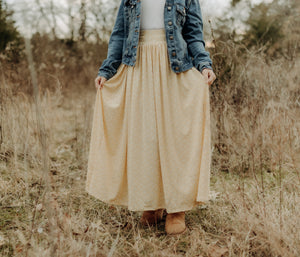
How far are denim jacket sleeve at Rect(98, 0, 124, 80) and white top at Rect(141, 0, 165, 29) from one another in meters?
0.20

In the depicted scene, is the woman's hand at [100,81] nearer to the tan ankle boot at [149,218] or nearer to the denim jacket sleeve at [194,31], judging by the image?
the denim jacket sleeve at [194,31]

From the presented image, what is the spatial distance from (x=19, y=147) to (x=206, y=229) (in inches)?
85.3

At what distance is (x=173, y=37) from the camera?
210cm

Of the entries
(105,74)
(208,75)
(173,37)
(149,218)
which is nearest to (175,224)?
(149,218)

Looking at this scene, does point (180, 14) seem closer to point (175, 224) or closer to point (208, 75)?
point (208, 75)

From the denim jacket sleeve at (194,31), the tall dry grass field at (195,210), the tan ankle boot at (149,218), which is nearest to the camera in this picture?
the tall dry grass field at (195,210)

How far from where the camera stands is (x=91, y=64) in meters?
7.73

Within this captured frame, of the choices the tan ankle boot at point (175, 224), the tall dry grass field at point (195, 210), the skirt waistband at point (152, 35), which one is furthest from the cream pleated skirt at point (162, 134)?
the tall dry grass field at point (195, 210)

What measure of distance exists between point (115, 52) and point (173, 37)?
42 centimetres

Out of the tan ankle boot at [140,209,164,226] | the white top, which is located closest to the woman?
the white top

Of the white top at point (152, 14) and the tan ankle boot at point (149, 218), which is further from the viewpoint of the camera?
the tan ankle boot at point (149, 218)

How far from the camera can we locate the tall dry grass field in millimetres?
1812

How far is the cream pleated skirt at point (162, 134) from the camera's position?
6.81 ft

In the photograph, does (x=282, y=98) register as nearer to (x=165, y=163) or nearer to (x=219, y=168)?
(x=219, y=168)
